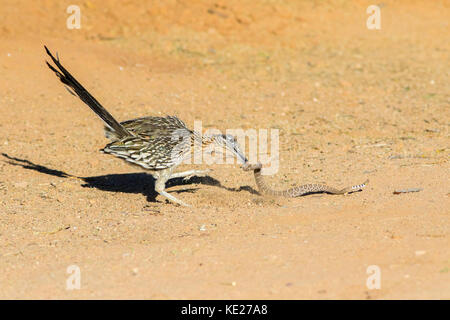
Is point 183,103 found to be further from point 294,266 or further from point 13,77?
point 294,266

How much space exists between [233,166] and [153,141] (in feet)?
5.26

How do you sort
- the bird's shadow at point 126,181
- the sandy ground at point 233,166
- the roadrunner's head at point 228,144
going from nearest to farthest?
the sandy ground at point 233,166 → the roadrunner's head at point 228,144 → the bird's shadow at point 126,181

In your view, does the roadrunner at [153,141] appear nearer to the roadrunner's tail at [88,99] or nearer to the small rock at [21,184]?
the roadrunner's tail at [88,99]

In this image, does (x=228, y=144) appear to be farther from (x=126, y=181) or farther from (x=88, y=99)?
(x=126, y=181)

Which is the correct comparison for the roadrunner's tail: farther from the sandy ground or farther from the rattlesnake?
the rattlesnake

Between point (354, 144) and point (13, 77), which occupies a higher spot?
point (13, 77)

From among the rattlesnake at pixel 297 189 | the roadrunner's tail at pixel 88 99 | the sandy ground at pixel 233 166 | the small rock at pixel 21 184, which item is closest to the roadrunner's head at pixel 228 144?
the rattlesnake at pixel 297 189

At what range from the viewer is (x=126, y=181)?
7.84 metres

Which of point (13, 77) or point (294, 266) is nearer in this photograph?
point (294, 266)

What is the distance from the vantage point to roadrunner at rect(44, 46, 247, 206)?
6664mm

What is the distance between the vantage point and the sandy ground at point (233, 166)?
452 centimetres

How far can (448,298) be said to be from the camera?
3879 millimetres

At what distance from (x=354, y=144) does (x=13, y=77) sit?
597cm
